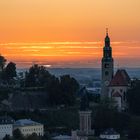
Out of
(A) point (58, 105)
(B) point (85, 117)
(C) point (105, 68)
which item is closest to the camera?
(B) point (85, 117)

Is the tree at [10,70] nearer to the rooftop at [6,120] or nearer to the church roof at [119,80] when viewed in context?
the church roof at [119,80]

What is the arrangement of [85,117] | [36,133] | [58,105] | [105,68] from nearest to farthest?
[36,133]
[85,117]
[58,105]
[105,68]

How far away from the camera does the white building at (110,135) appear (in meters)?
76.8

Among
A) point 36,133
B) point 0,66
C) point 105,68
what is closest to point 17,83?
point 0,66

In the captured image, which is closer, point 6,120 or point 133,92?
point 6,120

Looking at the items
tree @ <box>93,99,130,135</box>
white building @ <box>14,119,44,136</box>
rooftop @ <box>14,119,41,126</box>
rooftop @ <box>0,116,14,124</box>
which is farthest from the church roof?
rooftop @ <box>0,116,14,124</box>

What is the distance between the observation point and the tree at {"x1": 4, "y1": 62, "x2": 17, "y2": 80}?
9808 cm

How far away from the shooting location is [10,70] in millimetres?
98125

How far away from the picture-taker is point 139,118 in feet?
281

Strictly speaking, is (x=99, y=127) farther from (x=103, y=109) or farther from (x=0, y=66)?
(x=0, y=66)

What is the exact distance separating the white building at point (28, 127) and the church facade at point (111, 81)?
15399 millimetres

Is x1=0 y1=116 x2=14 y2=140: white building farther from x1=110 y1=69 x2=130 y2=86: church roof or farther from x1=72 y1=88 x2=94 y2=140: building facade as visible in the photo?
x1=110 y1=69 x2=130 y2=86: church roof

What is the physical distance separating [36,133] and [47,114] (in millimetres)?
6371

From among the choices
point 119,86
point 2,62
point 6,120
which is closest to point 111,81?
point 119,86
